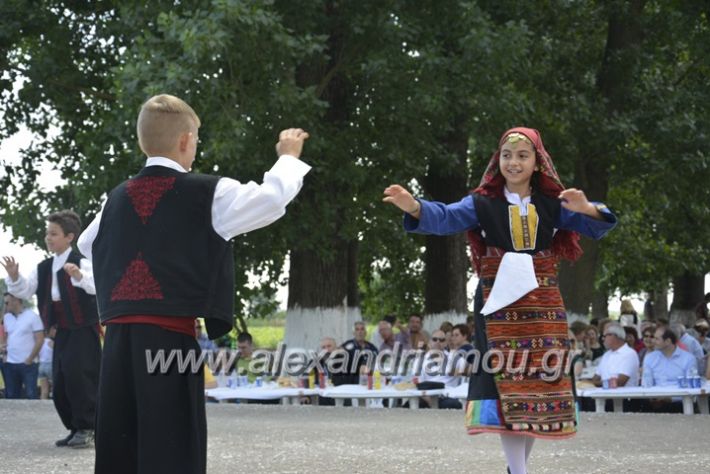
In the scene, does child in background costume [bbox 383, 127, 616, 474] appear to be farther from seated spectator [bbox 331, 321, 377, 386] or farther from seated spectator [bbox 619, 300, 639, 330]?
seated spectator [bbox 619, 300, 639, 330]

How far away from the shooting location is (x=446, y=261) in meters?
22.2

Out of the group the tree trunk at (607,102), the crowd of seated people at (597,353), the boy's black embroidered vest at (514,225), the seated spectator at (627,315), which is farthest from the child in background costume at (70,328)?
the seated spectator at (627,315)

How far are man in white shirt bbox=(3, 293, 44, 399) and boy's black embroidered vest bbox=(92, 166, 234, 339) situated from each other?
13.2 m

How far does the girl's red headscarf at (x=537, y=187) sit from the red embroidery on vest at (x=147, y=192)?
6.77 ft

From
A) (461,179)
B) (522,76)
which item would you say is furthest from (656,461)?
(461,179)

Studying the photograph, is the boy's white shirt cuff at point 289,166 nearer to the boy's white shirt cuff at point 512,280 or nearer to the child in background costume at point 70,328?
the boy's white shirt cuff at point 512,280

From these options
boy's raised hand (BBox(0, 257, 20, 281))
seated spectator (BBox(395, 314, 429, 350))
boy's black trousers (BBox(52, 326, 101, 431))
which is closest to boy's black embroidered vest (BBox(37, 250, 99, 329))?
boy's black trousers (BBox(52, 326, 101, 431))

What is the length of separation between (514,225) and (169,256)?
2151 mm

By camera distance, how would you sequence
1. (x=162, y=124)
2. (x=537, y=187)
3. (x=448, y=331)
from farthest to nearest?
(x=448, y=331) < (x=537, y=187) < (x=162, y=124)

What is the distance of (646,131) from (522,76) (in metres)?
2.86

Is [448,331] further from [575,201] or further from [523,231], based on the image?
[575,201]

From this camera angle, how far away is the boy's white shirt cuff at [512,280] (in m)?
6.29

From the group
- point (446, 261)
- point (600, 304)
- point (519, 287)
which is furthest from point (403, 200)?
point (600, 304)

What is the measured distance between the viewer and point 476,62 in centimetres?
1755
